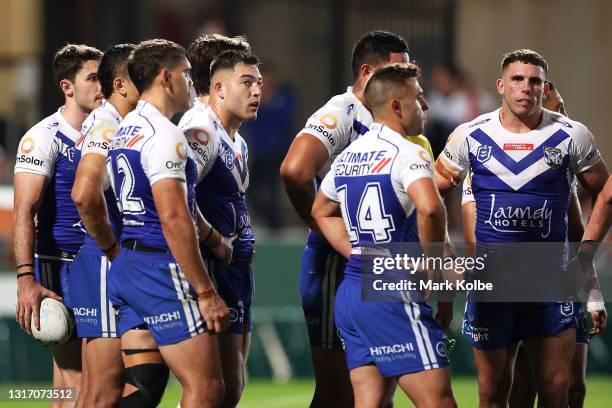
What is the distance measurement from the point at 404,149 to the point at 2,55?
13.3 meters

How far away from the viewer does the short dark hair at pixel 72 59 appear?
8.93m

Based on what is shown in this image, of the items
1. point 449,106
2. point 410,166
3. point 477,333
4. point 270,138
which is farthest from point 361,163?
point 270,138

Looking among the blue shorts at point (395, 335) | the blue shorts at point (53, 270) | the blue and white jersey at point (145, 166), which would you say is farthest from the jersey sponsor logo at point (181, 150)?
the blue shorts at point (53, 270)

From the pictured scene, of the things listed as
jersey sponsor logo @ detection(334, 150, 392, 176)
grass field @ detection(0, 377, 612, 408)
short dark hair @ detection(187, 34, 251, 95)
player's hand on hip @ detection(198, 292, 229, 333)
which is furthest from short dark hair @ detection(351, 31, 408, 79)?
grass field @ detection(0, 377, 612, 408)

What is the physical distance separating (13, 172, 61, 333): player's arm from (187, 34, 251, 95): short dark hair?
43.3 inches

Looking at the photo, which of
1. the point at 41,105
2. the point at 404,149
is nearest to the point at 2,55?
the point at 41,105

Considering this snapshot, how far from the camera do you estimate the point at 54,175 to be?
875 centimetres

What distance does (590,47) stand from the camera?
20.1 metres

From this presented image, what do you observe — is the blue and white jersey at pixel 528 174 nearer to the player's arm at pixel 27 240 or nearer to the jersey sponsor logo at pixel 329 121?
the jersey sponsor logo at pixel 329 121

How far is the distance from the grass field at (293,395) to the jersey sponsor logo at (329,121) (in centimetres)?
488

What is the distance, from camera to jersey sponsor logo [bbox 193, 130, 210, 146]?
822cm

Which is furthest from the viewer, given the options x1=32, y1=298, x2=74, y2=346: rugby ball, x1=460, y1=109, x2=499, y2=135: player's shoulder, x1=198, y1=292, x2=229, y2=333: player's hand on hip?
x1=460, y1=109, x2=499, y2=135: player's shoulder

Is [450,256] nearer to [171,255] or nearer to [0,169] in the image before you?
[171,255]

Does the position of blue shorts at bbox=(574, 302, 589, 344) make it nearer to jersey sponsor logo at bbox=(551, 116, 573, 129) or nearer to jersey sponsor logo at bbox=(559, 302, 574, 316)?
jersey sponsor logo at bbox=(559, 302, 574, 316)
